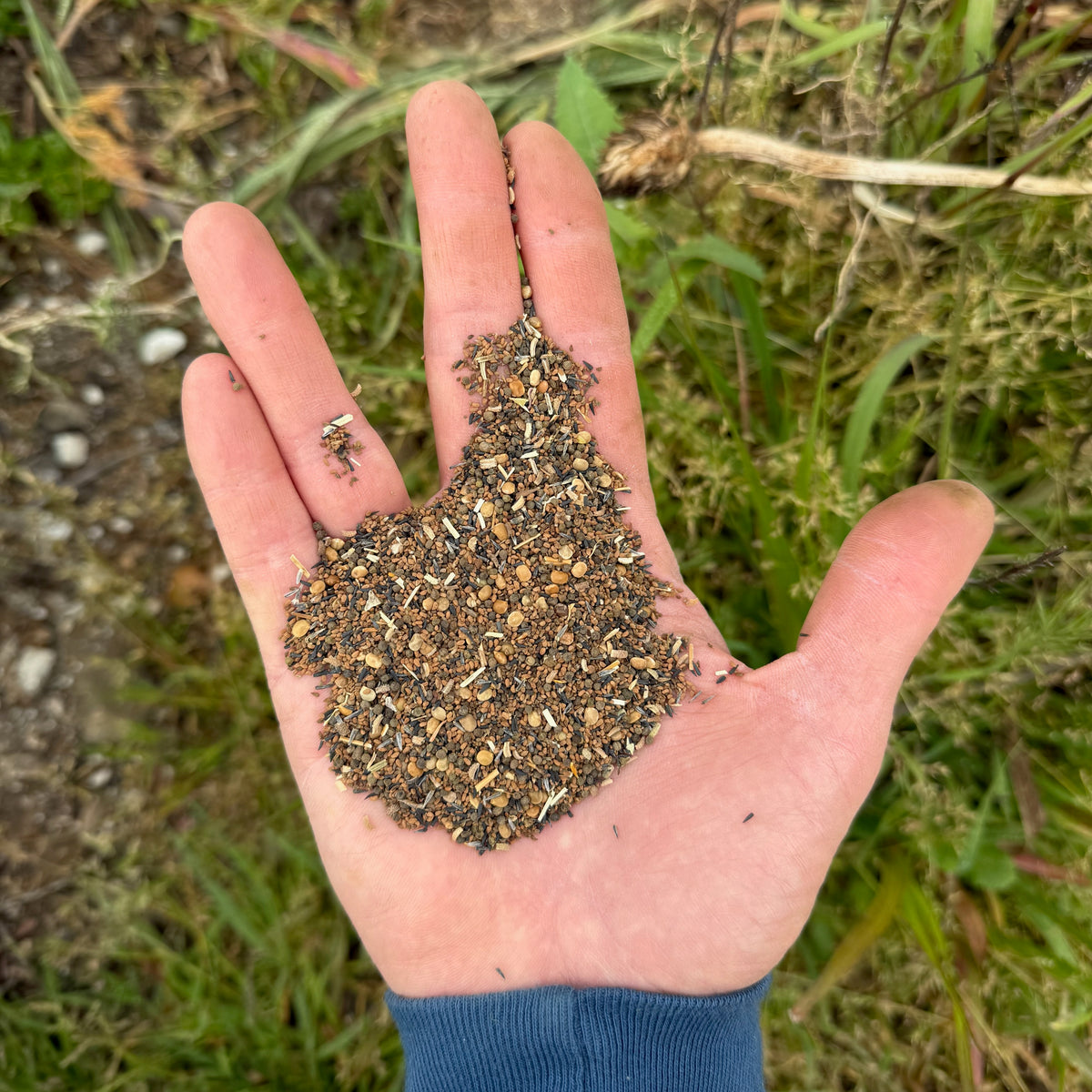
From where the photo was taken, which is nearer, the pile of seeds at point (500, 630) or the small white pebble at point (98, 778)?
the pile of seeds at point (500, 630)

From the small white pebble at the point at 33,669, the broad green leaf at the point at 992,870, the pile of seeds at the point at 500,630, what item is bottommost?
the broad green leaf at the point at 992,870

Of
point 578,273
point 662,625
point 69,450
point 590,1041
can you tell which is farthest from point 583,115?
point 590,1041

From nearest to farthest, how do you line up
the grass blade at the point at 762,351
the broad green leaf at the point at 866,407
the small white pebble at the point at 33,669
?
the broad green leaf at the point at 866,407
the grass blade at the point at 762,351
the small white pebble at the point at 33,669

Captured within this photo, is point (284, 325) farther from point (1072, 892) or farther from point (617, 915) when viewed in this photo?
point (1072, 892)

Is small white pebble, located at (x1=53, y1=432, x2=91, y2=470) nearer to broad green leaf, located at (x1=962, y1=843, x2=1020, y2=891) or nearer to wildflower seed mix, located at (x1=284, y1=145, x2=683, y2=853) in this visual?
wildflower seed mix, located at (x1=284, y1=145, x2=683, y2=853)

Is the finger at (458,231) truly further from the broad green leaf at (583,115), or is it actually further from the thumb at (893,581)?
the thumb at (893,581)

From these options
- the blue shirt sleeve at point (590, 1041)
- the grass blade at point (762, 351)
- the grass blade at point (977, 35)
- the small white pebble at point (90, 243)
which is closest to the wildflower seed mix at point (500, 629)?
the blue shirt sleeve at point (590, 1041)

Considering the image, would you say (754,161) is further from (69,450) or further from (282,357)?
(69,450)
